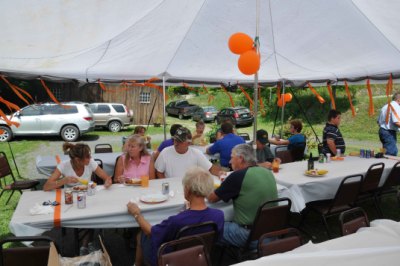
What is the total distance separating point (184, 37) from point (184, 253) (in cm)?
416

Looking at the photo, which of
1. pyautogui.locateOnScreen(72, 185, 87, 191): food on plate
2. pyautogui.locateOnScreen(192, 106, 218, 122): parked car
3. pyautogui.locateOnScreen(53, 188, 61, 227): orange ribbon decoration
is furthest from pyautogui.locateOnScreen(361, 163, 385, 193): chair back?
pyautogui.locateOnScreen(192, 106, 218, 122): parked car

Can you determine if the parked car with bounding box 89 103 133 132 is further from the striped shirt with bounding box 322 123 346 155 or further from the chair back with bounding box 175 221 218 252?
the chair back with bounding box 175 221 218 252

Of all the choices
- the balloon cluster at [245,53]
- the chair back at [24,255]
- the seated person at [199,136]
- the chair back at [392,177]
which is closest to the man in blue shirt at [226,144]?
the seated person at [199,136]

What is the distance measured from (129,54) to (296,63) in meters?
3.35

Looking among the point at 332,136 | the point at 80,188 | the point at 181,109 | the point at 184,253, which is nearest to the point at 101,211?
the point at 80,188

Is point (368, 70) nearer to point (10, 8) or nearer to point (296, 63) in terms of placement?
point (296, 63)

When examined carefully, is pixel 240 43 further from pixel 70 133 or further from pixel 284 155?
pixel 70 133

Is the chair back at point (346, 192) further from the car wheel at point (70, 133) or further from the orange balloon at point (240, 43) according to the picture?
the car wheel at point (70, 133)

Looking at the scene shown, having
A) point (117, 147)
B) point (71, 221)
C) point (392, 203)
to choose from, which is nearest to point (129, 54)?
point (71, 221)

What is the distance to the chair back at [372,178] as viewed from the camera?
14.8ft

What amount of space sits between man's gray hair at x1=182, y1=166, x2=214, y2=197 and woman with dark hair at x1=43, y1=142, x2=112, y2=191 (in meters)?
1.44

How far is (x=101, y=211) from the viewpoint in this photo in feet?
10.1

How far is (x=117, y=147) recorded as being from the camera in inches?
467

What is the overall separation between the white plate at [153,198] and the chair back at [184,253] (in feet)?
2.77
